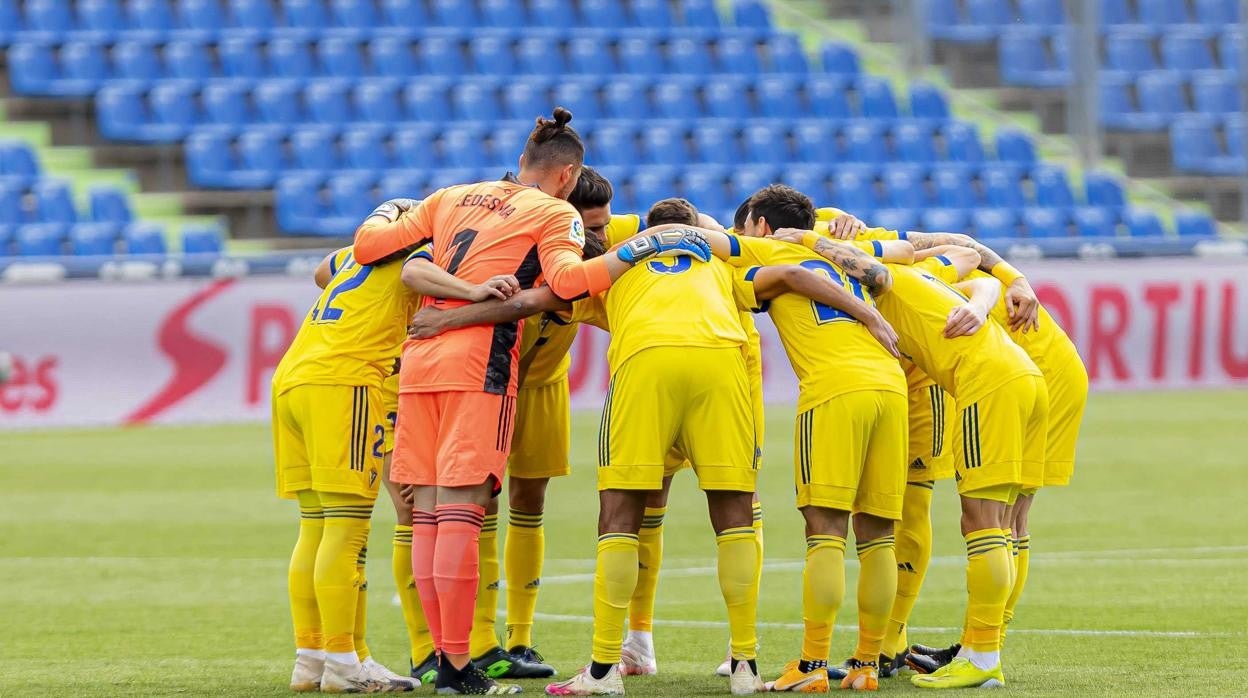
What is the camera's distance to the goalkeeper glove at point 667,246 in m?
6.63

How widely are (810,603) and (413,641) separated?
166 cm

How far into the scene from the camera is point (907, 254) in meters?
7.12

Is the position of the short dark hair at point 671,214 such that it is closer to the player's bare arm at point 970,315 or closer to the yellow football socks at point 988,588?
the player's bare arm at point 970,315

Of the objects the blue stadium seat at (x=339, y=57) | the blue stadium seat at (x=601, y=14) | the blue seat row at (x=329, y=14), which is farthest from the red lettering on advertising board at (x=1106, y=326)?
the blue stadium seat at (x=339, y=57)

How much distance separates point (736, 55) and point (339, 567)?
62.8 feet

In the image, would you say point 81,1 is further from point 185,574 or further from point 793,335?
A: point 793,335

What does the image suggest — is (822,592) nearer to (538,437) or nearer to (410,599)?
(538,437)

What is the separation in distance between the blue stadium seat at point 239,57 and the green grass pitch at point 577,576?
25.1ft

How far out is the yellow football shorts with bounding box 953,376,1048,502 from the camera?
22.0 ft

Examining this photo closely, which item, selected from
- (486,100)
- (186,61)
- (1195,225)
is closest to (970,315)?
(486,100)

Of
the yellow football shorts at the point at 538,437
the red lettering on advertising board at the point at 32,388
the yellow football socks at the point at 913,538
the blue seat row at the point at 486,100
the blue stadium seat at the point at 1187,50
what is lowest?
the red lettering on advertising board at the point at 32,388

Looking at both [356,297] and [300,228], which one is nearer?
[356,297]

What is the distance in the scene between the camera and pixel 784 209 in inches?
277

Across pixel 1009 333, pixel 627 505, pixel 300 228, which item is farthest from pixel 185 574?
pixel 300 228
